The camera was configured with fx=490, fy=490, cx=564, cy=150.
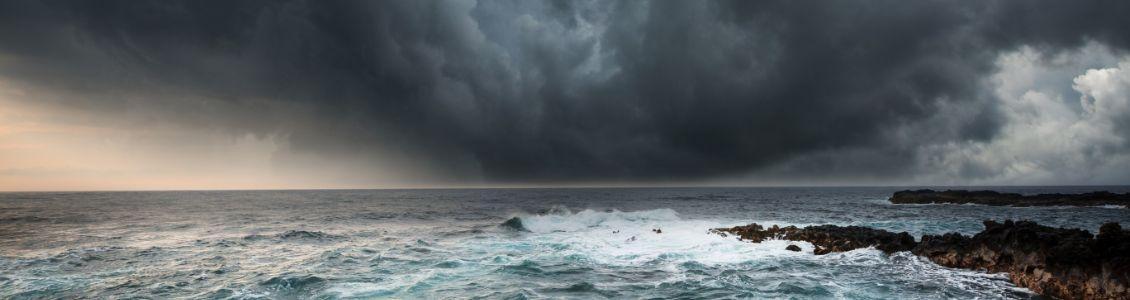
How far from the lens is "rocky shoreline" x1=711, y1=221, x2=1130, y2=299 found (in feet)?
42.9

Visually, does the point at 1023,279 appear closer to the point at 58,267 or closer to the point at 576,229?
the point at 576,229

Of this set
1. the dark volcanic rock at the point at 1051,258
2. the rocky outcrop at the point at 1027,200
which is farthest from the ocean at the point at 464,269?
the rocky outcrop at the point at 1027,200

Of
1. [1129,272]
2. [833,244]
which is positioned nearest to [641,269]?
[833,244]

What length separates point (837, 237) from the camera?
25359 millimetres

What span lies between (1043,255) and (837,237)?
10209 millimetres

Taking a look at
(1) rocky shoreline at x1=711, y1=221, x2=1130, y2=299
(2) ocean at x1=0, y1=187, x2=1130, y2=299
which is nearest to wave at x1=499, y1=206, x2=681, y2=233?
(2) ocean at x1=0, y1=187, x2=1130, y2=299

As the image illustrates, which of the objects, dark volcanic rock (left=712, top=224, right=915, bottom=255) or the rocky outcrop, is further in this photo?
the rocky outcrop

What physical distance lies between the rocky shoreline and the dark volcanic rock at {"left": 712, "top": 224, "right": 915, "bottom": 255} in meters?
0.06

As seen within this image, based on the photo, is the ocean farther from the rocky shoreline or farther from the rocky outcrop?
the rocky outcrop

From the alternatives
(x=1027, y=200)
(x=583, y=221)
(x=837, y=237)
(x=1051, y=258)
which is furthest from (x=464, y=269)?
(x=1027, y=200)

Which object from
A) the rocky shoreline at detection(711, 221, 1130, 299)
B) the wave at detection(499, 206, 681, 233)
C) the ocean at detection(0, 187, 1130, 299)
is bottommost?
the ocean at detection(0, 187, 1130, 299)

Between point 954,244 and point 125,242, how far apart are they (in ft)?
142

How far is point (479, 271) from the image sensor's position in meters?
20.0

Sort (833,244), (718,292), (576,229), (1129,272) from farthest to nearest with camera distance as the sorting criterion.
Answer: (576,229) → (833,244) → (718,292) → (1129,272)
